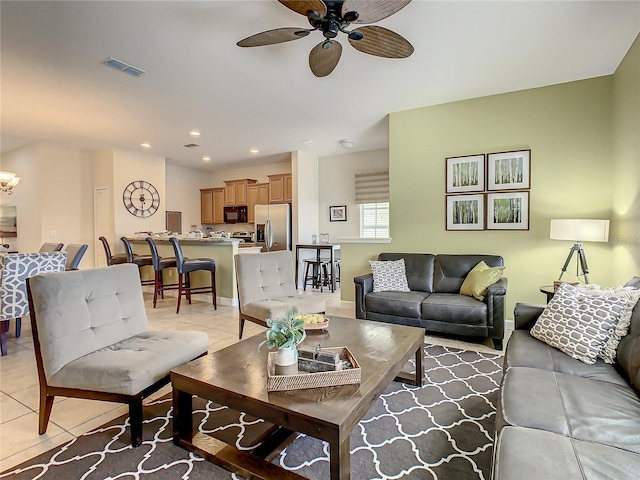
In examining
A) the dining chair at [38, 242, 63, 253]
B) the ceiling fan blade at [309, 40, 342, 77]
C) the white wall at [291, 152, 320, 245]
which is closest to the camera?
the ceiling fan blade at [309, 40, 342, 77]

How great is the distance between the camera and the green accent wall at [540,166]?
10.3 feet

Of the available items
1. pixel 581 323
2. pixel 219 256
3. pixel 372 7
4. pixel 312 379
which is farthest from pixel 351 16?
pixel 219 256

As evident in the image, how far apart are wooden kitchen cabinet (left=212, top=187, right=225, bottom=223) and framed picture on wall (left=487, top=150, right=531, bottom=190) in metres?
6.18

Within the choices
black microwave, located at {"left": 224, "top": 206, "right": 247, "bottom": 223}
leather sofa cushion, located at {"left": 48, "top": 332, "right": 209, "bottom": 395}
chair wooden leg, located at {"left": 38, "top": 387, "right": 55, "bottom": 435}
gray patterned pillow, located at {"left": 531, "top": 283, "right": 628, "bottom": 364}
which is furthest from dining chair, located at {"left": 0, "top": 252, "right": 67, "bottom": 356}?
black microwave, located at {"left": 224, "top": 206, "right": 247, "bottom": 223}

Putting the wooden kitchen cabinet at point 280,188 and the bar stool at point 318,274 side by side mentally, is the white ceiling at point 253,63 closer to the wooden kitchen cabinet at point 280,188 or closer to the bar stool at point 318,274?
the wooden kitchen cabinet at point 280,188

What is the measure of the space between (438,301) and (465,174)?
1744mm

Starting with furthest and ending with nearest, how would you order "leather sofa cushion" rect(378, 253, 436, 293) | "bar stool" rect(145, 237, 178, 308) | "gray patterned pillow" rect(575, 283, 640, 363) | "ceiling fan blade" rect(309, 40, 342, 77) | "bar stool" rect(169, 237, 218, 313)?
"bar stool" rect(145, 237, 178, 308)
"bar stool" rect(169, 237, 218, 313)
"leather sofa cushion" rect(378, 253, 436, 293)
"ceiling fan blade" rect(309, 40, 342, 77)
"gray patterned pillow" rect(575, 283, 640, 363)

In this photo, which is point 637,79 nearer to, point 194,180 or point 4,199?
point 194,180

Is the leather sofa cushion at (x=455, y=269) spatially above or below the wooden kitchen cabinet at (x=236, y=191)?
below

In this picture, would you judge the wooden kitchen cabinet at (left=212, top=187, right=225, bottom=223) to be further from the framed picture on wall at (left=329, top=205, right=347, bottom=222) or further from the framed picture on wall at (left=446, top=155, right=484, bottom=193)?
the framed picture on wall at (left=446, top=155, right=484, bottom=193)

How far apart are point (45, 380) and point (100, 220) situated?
18.4ft

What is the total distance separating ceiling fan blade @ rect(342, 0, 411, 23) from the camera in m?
1.88

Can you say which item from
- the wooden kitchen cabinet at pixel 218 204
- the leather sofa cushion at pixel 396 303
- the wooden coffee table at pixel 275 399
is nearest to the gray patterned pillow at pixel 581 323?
the wooden coffee table at pixel 275 399

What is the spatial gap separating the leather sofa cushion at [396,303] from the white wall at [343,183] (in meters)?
3.24
